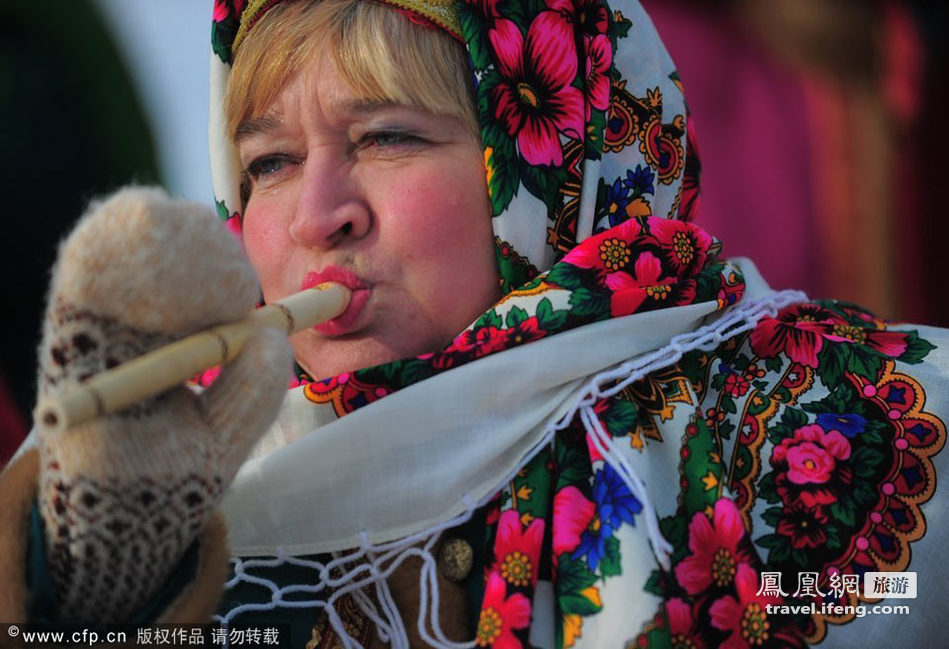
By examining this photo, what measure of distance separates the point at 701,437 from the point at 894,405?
304 mm

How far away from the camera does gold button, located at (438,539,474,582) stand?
1306mm

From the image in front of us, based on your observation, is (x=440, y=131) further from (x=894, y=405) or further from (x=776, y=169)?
(x=776, y=169)

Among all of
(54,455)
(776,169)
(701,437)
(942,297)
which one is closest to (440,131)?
(701,437)

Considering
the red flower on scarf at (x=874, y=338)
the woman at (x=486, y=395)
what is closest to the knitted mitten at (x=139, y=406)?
the woman at (x=486, y=395)

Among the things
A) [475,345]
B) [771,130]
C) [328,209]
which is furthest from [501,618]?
[771,130]

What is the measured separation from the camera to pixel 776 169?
11.9ft

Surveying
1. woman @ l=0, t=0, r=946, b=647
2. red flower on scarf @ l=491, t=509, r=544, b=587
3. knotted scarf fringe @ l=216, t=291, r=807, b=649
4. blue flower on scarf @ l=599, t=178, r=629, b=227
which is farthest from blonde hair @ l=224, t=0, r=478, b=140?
red flower on scarf @ l=491, t=509, r=544, b=587

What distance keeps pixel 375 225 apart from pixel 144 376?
21.5 inches

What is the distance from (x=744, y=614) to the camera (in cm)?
122

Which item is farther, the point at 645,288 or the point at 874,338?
the point at 874,338

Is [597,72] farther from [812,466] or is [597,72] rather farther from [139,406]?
[139,406]

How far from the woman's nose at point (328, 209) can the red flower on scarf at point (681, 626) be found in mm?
630

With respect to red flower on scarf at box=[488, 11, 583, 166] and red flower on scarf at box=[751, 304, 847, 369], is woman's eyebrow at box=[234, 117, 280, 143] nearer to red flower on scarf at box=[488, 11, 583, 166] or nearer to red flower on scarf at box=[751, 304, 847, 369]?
red flower on scarf at box=[488, 11, 583, 166]

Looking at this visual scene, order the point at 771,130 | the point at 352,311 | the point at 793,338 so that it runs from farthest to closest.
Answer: the point at 771,130, the point at 793,338, the point at 352,311
